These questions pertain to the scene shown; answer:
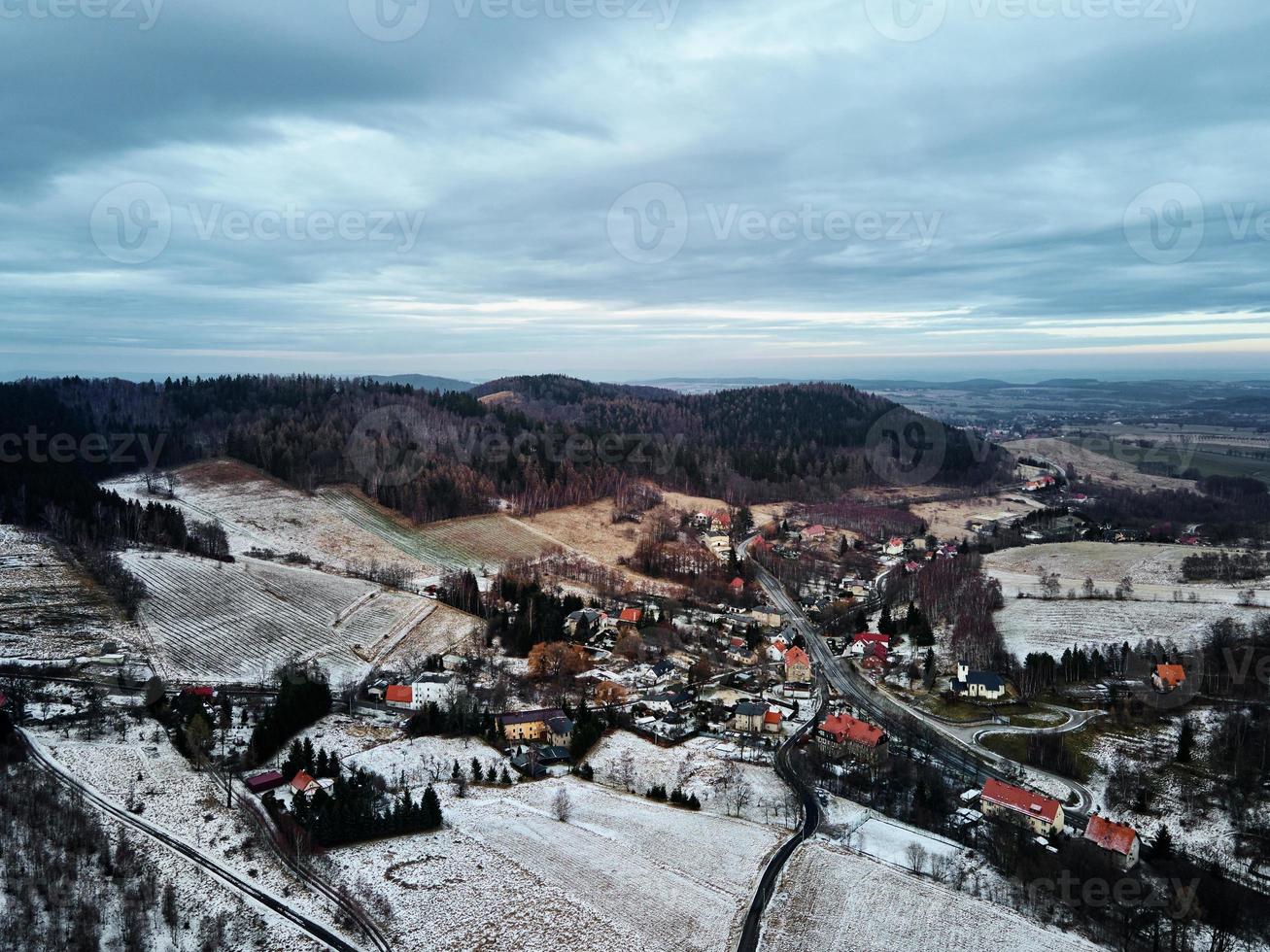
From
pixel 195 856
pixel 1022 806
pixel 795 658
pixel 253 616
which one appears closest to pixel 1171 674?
pixel 1022 806

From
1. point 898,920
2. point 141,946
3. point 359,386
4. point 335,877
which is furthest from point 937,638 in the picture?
point 359,386

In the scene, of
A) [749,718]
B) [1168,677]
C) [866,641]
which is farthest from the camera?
[866,641]

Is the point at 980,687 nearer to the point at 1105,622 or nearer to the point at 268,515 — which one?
the point at 1105,622

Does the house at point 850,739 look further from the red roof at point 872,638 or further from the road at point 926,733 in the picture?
the red roof at point 872,638

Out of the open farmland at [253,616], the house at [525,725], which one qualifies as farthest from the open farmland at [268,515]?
the house at [525,725]

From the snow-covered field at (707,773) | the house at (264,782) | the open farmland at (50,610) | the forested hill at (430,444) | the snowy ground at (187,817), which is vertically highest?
the forested hill at (430,444)

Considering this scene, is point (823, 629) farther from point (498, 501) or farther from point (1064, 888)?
point (498, 501)
